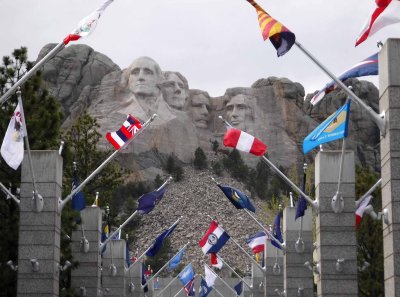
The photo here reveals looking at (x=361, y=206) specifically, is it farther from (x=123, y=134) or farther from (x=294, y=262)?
(x=294, y=262)

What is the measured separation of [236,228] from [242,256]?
8747mm

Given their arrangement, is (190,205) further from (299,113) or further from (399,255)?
(399,255)

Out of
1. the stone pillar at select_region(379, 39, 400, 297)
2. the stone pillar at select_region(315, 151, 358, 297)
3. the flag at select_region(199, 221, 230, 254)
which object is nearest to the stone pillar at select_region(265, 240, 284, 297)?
the flag at select_region(199, 221, 230, 254)

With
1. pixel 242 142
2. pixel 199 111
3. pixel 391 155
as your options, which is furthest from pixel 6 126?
pixel 199 111

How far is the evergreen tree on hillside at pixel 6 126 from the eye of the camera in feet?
129

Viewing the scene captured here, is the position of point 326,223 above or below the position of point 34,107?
below

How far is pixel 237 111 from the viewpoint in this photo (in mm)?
144250

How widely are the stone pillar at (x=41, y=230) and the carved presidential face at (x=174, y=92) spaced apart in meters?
105

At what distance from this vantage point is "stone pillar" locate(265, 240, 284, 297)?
53.0m

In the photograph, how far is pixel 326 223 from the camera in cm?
3734

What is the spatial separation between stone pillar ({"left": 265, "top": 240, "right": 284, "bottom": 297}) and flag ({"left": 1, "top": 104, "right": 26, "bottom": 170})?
23838 millimetres

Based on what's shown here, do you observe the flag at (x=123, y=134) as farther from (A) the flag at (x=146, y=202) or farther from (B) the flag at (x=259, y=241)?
(B) the flag at (x=259, y=241)

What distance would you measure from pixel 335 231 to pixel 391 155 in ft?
43.6

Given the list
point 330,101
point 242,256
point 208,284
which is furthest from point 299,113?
point 208,284
